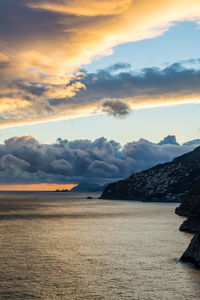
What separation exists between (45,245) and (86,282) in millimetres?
27985

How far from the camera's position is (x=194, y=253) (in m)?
42.4

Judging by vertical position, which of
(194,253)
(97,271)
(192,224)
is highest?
(194,253)

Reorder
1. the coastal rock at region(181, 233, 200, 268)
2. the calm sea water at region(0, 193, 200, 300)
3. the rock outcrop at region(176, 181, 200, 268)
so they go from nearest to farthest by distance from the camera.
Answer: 1. the calm sea water at region(0, 193, 200, 300)
2. the coastal rock at region(181, 233, 200, 268)
3. the rock outcrop at region(176, 181, 200, 268)

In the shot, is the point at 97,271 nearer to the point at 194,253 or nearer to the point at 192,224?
the point at 194,253

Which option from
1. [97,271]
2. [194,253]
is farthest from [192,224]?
[97,271]

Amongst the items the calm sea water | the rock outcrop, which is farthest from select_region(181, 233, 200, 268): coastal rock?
the calm sea water

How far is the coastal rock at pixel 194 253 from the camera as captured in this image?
134ft

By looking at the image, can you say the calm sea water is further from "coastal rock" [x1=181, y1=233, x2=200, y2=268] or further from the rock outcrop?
the rock outcrop

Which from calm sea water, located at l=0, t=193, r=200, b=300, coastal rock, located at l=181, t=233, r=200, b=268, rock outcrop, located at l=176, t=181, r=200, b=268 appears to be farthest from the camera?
rock outcrop, located at l=176, t=181, r=200, b=268

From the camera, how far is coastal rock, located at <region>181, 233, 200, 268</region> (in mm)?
40781

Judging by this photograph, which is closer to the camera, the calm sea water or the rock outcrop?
the calm sea water

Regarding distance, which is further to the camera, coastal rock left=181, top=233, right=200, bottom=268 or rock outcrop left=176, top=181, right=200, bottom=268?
rock outcrop left=176, top=181, right=200, bottom=268

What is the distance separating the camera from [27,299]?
97.7ft

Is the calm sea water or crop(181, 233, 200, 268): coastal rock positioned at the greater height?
crop(181, 233, 200, 268): coastal rock
